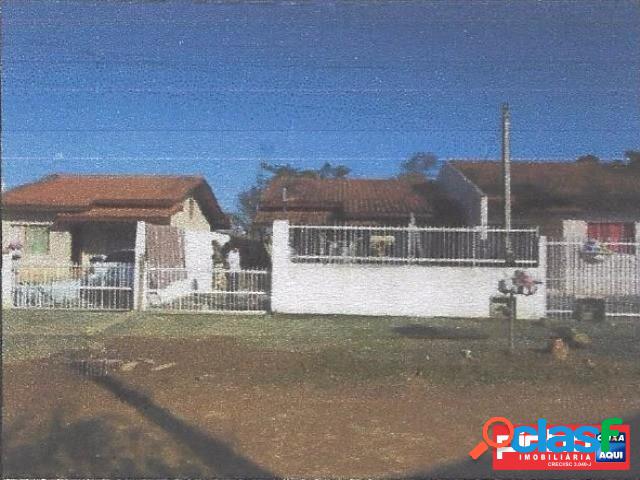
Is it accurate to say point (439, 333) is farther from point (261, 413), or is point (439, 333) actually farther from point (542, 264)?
point (261, 413)

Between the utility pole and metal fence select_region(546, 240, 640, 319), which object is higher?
the utility pole

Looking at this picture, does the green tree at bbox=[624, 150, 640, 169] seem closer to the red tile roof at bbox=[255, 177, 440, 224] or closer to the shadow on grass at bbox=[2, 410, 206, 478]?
the red tile roof at bbox=[255, 177, 440, 224]

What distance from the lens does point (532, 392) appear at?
17.9ft

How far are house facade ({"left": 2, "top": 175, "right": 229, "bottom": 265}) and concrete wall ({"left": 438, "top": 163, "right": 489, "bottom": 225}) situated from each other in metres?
7.77

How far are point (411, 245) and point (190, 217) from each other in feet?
30.1

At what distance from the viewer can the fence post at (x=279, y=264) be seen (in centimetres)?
1021

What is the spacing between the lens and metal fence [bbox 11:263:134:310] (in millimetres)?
10516

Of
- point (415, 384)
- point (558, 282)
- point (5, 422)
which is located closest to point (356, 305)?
point (558, 282)

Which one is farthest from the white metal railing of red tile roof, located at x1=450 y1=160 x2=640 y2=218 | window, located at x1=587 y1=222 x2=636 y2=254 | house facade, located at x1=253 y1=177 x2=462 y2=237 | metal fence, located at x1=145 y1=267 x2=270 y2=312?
window, located at x1=587 y1=222 x2=636 y2=254

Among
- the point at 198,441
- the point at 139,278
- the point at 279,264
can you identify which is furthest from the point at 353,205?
the point at 198,441

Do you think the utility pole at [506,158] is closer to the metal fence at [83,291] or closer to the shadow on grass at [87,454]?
the metal fence at [83,291]

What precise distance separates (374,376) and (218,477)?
2.68 meters

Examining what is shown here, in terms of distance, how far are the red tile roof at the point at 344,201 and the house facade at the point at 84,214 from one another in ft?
8.40

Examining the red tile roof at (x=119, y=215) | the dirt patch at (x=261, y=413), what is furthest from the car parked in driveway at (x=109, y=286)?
the red tile roof at (x=119, y=215)
